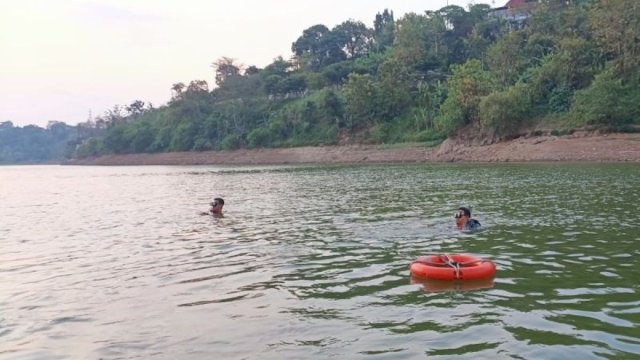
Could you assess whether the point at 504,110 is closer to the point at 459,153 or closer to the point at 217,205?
the point at 459,153

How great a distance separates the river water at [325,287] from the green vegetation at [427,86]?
5126cm

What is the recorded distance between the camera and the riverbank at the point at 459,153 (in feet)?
199

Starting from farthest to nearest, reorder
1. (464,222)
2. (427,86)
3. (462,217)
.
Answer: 1. (427,86)
2. (464,222)
3. (462,217)

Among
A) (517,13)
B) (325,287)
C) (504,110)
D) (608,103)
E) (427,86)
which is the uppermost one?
(517,13)

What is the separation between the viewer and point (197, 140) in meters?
128

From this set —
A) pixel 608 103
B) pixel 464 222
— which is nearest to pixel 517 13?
pixel 608 103

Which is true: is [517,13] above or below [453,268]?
above

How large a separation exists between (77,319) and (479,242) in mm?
11656

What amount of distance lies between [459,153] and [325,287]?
66.8m

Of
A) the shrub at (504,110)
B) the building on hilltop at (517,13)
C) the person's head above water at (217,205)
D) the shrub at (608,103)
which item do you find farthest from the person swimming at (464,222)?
the building on hilltop at (517,13)

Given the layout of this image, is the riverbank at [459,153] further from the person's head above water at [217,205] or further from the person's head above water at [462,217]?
the person's head above water at [217,205]

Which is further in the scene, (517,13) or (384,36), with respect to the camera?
(384,36)

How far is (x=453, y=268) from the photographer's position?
40.5ft

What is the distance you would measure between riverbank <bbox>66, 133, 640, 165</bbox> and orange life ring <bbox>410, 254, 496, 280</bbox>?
5156cm
